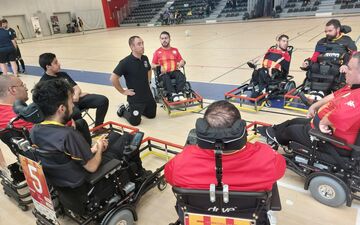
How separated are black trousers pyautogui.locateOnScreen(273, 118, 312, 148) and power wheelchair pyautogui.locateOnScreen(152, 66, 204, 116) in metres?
1.80

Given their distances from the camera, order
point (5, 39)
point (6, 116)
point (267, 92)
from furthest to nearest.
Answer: point (5, 39) < point (267, 92) < point (6, 116)

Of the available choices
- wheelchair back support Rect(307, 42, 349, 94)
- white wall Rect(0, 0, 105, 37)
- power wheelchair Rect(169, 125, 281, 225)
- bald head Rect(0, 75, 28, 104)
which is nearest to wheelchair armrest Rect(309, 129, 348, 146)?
power wheelchair Rect(169, 125, 281, 225)

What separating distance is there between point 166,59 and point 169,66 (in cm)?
13

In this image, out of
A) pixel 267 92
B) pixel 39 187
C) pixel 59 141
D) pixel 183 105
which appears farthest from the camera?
pixel 183 105

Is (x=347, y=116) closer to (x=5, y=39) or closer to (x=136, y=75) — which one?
(x=136, y=75)

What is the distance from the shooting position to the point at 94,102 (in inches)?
147

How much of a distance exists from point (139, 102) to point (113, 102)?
1279 mm

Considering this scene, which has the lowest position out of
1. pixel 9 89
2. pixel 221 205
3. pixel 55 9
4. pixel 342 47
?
pixel 221 205

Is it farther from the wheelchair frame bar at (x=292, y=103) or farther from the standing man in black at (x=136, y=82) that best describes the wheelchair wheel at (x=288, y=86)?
the standing man in black at (x=136, y=82)

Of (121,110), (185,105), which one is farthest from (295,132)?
(121,110)

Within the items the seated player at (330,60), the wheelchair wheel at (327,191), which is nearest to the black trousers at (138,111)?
the seated player at (330,60)

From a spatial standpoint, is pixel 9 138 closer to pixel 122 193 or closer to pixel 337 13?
pixel 122 193

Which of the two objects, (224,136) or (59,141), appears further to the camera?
(59,141)

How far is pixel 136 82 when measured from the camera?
4121 millimetres
